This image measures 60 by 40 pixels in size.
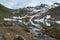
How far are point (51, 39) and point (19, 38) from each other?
17.5m

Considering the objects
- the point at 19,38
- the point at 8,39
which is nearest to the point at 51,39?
the point at 8,39

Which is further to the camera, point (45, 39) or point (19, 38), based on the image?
point (45, 39)

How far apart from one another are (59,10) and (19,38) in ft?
457

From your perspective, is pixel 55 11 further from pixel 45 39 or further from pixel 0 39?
pixel 0 39

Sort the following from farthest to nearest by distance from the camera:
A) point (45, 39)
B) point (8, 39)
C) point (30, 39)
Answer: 1. point (45, 39)
2. point (30, 39)
3. point (8, 39)

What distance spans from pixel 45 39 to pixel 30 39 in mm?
5554

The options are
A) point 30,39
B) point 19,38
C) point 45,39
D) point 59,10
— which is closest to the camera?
point 19,38

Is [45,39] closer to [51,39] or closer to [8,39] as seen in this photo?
[51,39]

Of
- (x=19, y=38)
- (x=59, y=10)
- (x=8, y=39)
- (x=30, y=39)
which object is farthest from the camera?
(x=59, y=10)

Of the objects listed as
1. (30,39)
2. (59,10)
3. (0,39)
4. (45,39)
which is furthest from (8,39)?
(59,10)

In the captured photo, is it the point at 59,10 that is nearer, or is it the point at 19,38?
the point at 19,38

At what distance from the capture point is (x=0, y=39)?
1067 inches

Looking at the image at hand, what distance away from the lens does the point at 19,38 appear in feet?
86.5

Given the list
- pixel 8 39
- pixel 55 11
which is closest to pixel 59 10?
pixel 55 11
